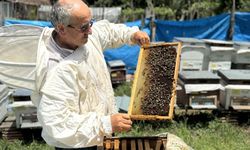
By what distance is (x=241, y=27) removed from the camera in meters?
9.79

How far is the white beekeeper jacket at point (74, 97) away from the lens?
181 cm

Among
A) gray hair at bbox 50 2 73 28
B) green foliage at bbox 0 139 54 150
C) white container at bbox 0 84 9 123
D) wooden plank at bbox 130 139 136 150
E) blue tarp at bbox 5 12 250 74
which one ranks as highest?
gray hair at bbox 50 2 73 28

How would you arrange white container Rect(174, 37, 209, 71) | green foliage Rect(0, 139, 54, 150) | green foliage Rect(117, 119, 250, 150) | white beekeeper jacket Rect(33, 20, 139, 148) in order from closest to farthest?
1. white beekeeper jacket Rect(33, 20, 139, 148)
2. green foliage Rect(0, 139, 54, 150)
3. green foliage Rect(117, 119, 250, 150)
4. white container Rect(174, 37, 209, 71)

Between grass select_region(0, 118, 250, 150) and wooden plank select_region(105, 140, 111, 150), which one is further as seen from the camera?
grass select_region(0, 118, 250, 150)

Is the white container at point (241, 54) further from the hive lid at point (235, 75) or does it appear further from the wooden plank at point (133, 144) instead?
the wooden plank at point (133, 144)

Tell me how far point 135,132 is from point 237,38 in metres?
5.53

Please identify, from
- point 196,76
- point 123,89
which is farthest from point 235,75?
point 123,89

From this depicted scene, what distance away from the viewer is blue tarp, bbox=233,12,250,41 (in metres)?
9.73

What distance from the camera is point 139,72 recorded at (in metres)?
2.62

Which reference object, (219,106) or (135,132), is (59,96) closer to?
(135,132)

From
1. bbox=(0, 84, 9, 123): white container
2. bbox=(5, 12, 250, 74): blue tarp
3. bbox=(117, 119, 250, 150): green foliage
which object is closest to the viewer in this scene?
bbox=(117, 119, 250, 150): green foliage

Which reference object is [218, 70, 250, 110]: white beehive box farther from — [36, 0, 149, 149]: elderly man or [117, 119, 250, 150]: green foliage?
[36, 0, 149, 149]: elderly man

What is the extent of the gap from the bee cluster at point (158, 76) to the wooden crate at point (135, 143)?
194mm

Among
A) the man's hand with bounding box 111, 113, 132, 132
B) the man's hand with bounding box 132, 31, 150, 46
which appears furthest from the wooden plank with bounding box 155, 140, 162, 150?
the man's hand with bounding box 132, 31, 150, 46
